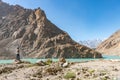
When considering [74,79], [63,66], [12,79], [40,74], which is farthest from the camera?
[63,66]

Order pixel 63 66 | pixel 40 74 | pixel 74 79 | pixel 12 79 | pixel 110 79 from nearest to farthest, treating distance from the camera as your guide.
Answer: pixel 110 79
pixel 74 79
pixel 12 79
pixel 40 74
pixel 63 66

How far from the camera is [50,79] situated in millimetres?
28172

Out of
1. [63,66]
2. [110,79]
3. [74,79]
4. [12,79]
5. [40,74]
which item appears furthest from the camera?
[63,66]

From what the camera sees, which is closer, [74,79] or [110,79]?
[110,79]

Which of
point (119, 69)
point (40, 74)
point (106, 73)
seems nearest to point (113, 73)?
point (106, 73)

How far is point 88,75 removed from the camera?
27.9 metres

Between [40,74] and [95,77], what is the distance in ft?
22.8

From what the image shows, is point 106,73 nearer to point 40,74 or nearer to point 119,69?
point 119,69

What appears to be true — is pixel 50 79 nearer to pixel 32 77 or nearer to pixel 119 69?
pixel 32 77

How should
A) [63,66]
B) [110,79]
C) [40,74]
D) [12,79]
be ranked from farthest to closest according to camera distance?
1. [63,66]
2. [40,74]
3. [12,79]
4. [110,79]

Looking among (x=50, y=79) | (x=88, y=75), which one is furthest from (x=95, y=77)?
(x=50, y=79)

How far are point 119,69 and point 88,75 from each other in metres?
4.03

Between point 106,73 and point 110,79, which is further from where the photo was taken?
point 106,73

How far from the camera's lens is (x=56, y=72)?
1244 inches
